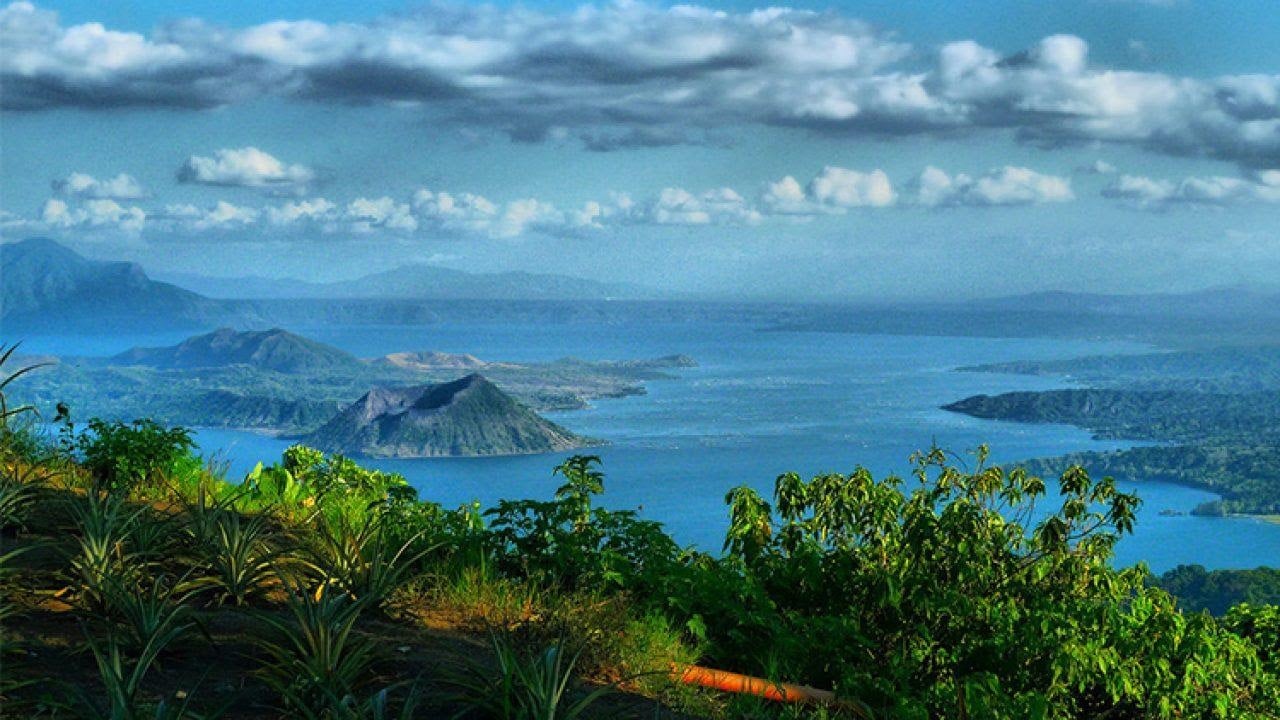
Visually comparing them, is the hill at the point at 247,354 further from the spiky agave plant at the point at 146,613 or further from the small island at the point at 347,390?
the spiky agave plant at the point at 146,613

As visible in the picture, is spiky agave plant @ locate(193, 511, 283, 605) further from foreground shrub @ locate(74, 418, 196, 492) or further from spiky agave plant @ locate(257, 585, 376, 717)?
foreground shrub @ locate(74, 418, 196, 492)

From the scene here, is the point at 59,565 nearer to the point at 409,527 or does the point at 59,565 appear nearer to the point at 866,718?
the point at 409,527

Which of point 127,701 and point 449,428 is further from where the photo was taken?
point 449,428

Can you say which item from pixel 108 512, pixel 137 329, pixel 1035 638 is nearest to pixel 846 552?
pixel 1035 638

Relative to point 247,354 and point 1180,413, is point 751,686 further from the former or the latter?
point 247,354

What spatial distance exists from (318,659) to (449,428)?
3818 centimetres

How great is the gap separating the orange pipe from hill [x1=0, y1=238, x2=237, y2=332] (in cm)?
9388

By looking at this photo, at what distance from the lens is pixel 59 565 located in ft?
15.9

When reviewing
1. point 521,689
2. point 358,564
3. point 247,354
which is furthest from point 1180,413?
point 521,689

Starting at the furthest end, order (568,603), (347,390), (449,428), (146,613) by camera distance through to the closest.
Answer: (347,390), (449,428), (568,603), (146,613)

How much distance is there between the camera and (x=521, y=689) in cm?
358

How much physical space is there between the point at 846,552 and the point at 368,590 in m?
2.74

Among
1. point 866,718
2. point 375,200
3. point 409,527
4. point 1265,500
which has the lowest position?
point 1265,500

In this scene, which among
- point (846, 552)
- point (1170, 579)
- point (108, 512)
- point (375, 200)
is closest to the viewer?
point (108, 512)
